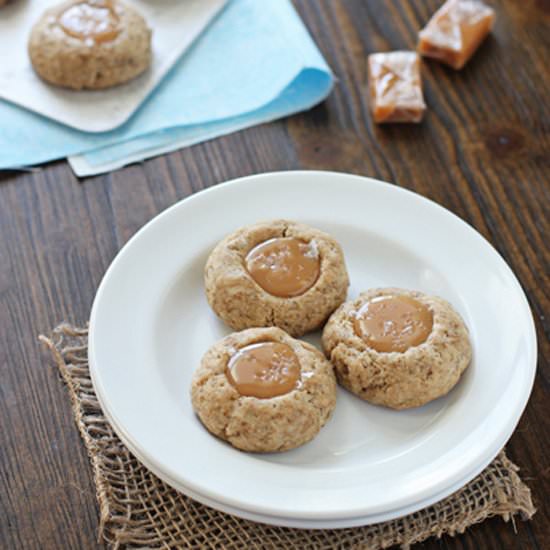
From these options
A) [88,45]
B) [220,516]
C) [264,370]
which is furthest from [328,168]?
[220,516]

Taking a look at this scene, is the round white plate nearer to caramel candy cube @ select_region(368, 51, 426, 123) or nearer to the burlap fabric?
the burlap fabric

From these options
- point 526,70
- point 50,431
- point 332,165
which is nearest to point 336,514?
point 50,431

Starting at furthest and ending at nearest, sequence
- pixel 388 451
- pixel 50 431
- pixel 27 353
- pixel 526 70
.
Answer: pixel 526 70 → pixel 27 353 → pixel 50 431 → pixel 388 451

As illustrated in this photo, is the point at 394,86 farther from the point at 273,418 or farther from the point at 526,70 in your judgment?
the point at 273,418

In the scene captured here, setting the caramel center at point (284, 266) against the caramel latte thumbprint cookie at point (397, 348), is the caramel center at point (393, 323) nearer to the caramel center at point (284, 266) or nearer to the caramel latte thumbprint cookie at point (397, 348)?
the caramel latte thumbprint cookie at point (397, 348)

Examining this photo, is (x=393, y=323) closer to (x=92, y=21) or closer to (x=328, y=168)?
(x=328, y=168)

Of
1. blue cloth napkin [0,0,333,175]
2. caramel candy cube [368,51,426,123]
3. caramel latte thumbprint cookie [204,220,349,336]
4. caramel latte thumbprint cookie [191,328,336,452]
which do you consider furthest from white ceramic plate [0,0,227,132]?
caramel latte thumbprint cookie [191,328,336,452]
